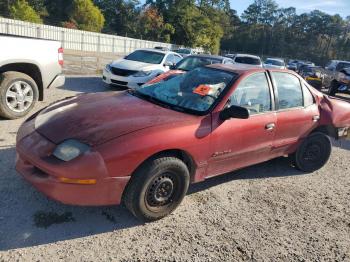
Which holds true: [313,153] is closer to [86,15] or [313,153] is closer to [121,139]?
[121,139]

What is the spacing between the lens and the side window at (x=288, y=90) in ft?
15.5

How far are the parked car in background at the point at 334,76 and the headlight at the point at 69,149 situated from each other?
49.6 ft

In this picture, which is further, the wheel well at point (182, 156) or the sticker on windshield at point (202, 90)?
the sticker on windshield at point (202, 90)

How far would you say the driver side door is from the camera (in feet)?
12.9

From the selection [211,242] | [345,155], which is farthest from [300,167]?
[211,242]

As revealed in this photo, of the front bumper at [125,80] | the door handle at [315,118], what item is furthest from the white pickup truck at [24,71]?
the door handle at [315,118]

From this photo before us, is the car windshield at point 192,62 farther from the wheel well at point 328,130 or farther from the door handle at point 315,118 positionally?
the door handle at point 315,118

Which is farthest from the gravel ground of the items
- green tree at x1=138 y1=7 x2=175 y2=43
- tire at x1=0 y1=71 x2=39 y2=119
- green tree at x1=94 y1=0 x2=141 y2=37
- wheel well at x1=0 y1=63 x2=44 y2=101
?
green tree at x1=94 y1=0 x2=141 y2=37

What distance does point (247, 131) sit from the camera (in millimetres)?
4176

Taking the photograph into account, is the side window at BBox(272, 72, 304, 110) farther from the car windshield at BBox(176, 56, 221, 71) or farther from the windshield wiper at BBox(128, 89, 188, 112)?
the car windshield at BBox(176, 56, 221, 71)

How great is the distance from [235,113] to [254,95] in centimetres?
74

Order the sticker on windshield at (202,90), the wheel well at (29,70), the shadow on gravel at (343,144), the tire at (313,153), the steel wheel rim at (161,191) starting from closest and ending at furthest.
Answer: the steel wheel rim at (161,191) < the sticker on windshield at (202,90) < the tire at (313,153) < the wheel well at (29,70) < the shadow on gravel at (343,144)

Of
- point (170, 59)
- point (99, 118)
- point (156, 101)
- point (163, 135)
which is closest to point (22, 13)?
point (170, 59)

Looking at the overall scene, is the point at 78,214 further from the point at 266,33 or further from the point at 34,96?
the point at 266,33
